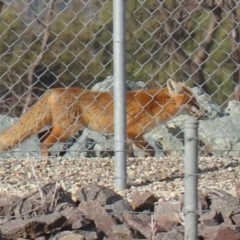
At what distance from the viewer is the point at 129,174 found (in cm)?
513

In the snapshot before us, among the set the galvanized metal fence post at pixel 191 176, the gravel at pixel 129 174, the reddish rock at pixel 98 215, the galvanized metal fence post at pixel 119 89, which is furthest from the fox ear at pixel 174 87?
the galvanized metal fence post at pixel 191 176

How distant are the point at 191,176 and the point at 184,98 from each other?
544 cm

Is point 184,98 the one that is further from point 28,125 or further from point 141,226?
point 141,226

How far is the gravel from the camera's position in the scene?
183 inches

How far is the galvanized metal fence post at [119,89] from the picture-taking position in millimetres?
4453

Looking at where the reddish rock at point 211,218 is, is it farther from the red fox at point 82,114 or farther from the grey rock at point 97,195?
the red fox at point 82,114

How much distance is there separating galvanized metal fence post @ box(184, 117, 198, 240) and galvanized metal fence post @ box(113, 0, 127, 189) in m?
1.82

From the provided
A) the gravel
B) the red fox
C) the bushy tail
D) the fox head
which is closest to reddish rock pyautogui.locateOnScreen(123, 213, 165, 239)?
the gravel

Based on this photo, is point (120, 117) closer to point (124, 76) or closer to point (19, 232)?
point (124, 76)

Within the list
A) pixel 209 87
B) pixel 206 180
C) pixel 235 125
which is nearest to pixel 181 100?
pixel 235 125

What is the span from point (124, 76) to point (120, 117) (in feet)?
0.83

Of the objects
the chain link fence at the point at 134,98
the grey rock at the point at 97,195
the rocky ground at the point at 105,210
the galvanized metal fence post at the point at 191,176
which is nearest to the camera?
the galvanized metal fence post at the point at 191,176

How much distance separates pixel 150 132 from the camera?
7.96 meters

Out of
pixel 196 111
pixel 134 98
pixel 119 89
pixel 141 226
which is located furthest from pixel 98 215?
pixel 196 111
